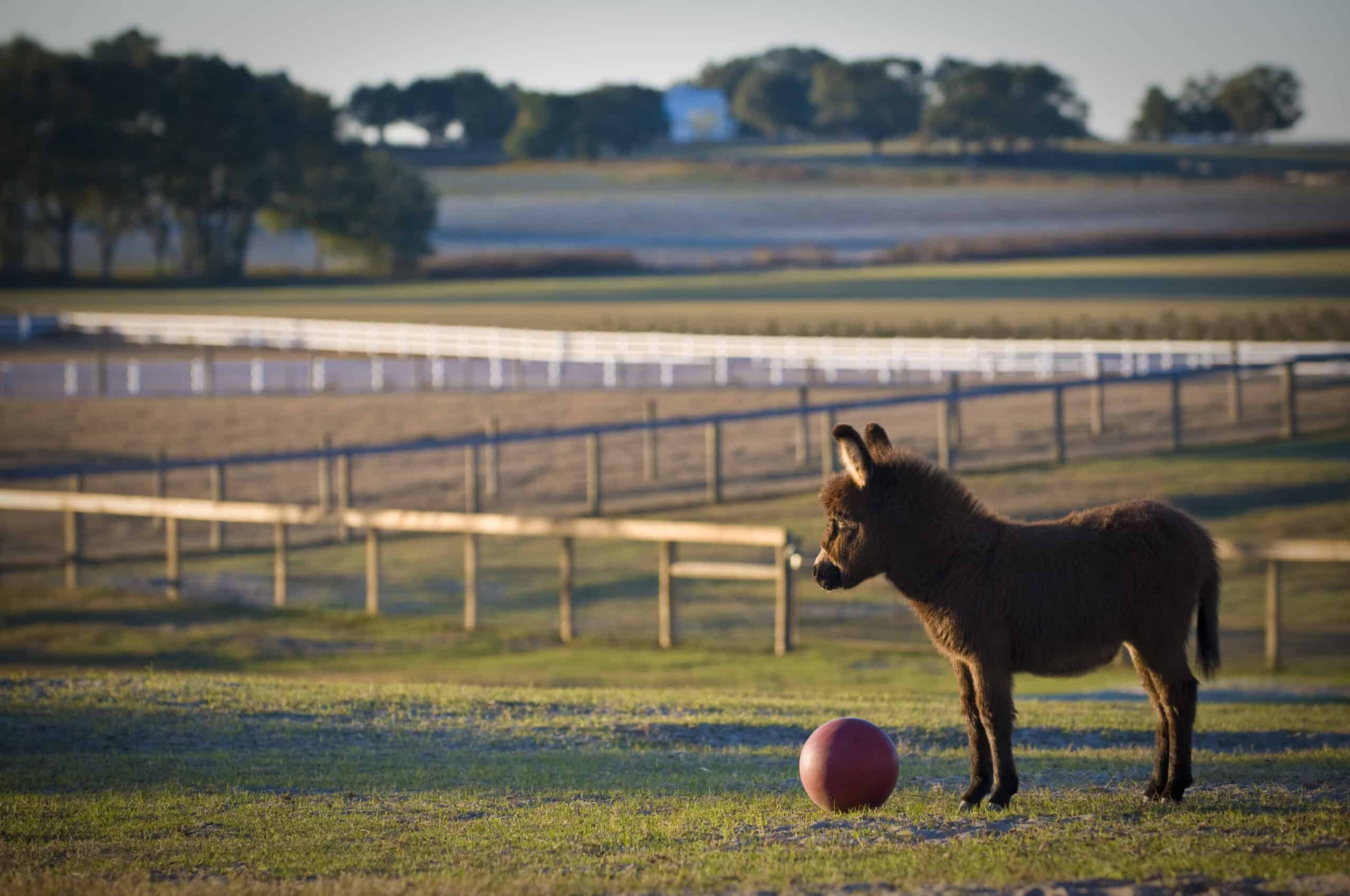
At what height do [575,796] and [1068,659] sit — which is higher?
[1068,659]

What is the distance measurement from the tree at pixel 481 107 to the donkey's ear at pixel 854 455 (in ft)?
285

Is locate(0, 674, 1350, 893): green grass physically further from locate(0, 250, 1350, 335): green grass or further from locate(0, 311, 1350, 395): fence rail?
locate(0, 250, 1350, 335): green grass

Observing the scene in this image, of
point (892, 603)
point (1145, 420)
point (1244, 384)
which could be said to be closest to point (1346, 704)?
point (892, 603)

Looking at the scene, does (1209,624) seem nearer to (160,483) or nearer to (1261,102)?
(160,483)

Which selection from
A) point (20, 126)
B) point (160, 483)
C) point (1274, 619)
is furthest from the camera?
point (20, 126)

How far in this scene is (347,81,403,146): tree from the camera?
9093cm

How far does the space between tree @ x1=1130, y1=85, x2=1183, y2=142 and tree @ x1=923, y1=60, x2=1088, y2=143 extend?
2.57 m

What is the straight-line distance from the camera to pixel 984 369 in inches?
1628

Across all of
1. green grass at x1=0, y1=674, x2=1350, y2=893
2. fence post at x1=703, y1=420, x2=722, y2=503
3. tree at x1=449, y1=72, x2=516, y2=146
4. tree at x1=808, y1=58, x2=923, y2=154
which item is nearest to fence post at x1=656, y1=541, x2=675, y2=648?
green grass at x1=0, y1=674, x2=1350, y2=893

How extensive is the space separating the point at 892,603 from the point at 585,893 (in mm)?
13534

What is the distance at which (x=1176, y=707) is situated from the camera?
6883mm

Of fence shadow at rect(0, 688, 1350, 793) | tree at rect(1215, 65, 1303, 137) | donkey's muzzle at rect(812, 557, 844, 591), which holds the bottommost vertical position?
fence shadow at rect(0, 688, 1350, 793)

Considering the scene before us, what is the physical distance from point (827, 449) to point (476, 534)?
36.6ft

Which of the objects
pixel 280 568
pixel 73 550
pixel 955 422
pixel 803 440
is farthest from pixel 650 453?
pixel 73 550
